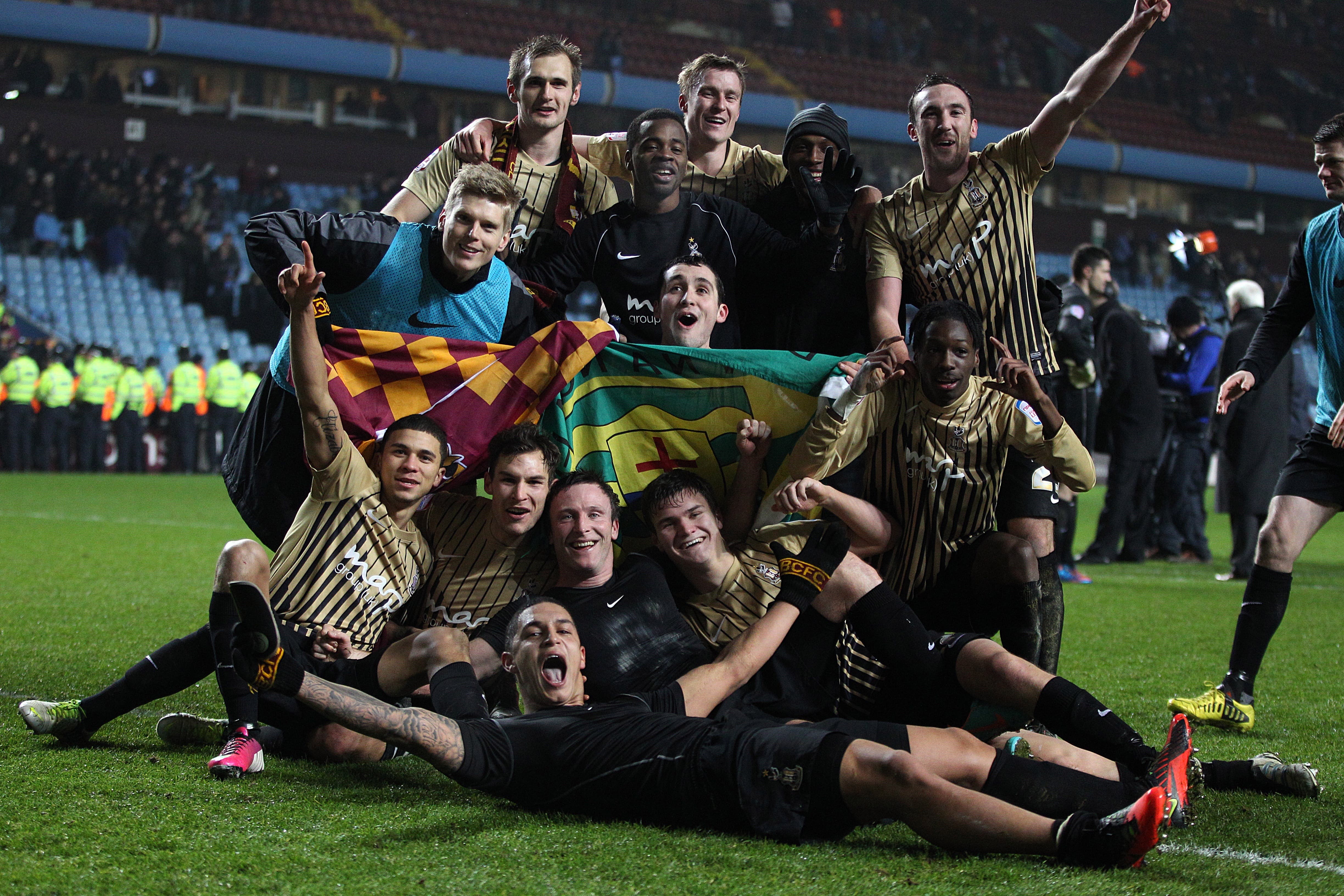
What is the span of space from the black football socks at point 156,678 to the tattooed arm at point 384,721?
0.90 meters

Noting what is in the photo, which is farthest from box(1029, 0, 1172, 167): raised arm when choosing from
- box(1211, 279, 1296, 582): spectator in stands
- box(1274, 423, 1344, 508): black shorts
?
box(1211, 279, 1296, 582): spectator in stands

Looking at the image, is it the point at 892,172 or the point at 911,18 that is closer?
the point at 892,172

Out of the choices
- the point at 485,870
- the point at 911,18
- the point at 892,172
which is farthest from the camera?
the point at 911,18

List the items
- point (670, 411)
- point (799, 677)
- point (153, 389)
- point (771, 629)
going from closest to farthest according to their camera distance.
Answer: point (771, 629) < point (799, 677) < point (670, 411) < point (153, 389)

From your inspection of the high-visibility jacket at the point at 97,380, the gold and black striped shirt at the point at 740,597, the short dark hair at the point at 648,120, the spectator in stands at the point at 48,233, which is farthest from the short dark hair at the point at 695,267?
the spectator in stands at the point at 48,233

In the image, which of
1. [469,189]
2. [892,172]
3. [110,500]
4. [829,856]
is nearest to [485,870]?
[829,856]

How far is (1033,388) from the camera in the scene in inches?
133

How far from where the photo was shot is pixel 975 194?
389cm

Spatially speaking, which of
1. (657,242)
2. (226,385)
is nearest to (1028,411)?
(657,242)

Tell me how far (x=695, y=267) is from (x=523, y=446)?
0.93 metres

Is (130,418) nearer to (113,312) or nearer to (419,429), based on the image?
(113,312)

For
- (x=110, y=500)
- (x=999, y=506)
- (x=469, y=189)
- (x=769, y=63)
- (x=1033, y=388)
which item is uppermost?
(x=769, y=63)

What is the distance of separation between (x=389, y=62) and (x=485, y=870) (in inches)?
920

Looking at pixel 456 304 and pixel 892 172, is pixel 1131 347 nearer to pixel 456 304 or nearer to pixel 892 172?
pixel 456 304
